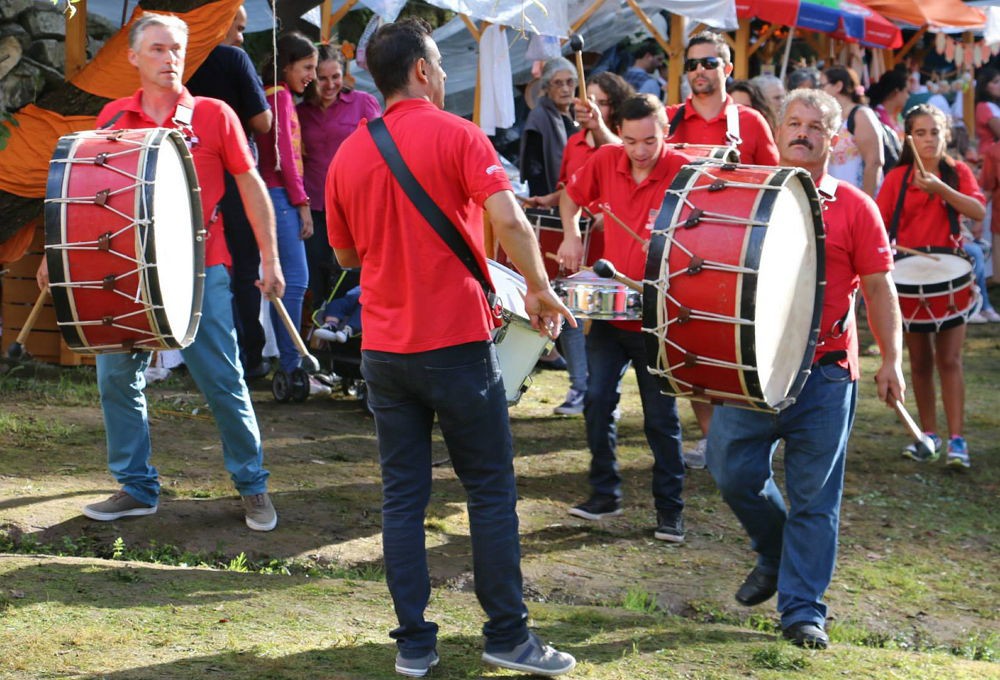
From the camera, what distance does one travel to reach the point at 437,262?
13.5 ft

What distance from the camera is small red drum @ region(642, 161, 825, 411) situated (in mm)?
4371

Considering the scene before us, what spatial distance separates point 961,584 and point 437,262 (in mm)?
3102

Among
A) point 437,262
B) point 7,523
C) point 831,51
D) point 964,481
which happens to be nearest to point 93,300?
point 7,523

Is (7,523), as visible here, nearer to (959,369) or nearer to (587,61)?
(959,369)

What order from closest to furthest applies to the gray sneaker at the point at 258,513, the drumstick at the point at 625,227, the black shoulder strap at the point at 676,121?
the drumstick at the point at 625,227
the gray sneaker at the point at 258,513
the black shoulder strap at the point at 676,121

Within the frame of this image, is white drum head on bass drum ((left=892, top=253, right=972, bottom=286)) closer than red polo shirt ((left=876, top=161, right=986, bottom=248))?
Yes

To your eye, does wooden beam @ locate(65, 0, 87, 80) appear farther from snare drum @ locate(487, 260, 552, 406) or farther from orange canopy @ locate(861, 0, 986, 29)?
orange canopy @ locate(861, 0, 986, 29)

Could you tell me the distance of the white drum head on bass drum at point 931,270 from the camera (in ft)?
24.5

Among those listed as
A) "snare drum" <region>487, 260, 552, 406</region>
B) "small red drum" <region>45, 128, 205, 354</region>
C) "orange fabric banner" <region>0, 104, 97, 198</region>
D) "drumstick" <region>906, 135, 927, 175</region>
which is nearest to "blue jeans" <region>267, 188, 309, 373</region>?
"orange fabric banner" <region>0, 104, 97, 198</region>

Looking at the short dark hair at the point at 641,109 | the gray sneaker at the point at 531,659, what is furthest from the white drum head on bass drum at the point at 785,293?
the short dark hair at the point at 641,109

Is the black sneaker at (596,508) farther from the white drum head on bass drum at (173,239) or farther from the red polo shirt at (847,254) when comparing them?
the white drum head on bass drum at (173,239)

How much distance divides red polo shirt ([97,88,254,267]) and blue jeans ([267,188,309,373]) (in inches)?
107

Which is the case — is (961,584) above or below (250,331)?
below

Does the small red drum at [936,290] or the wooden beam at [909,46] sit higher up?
the wooden beam at [909,46]
